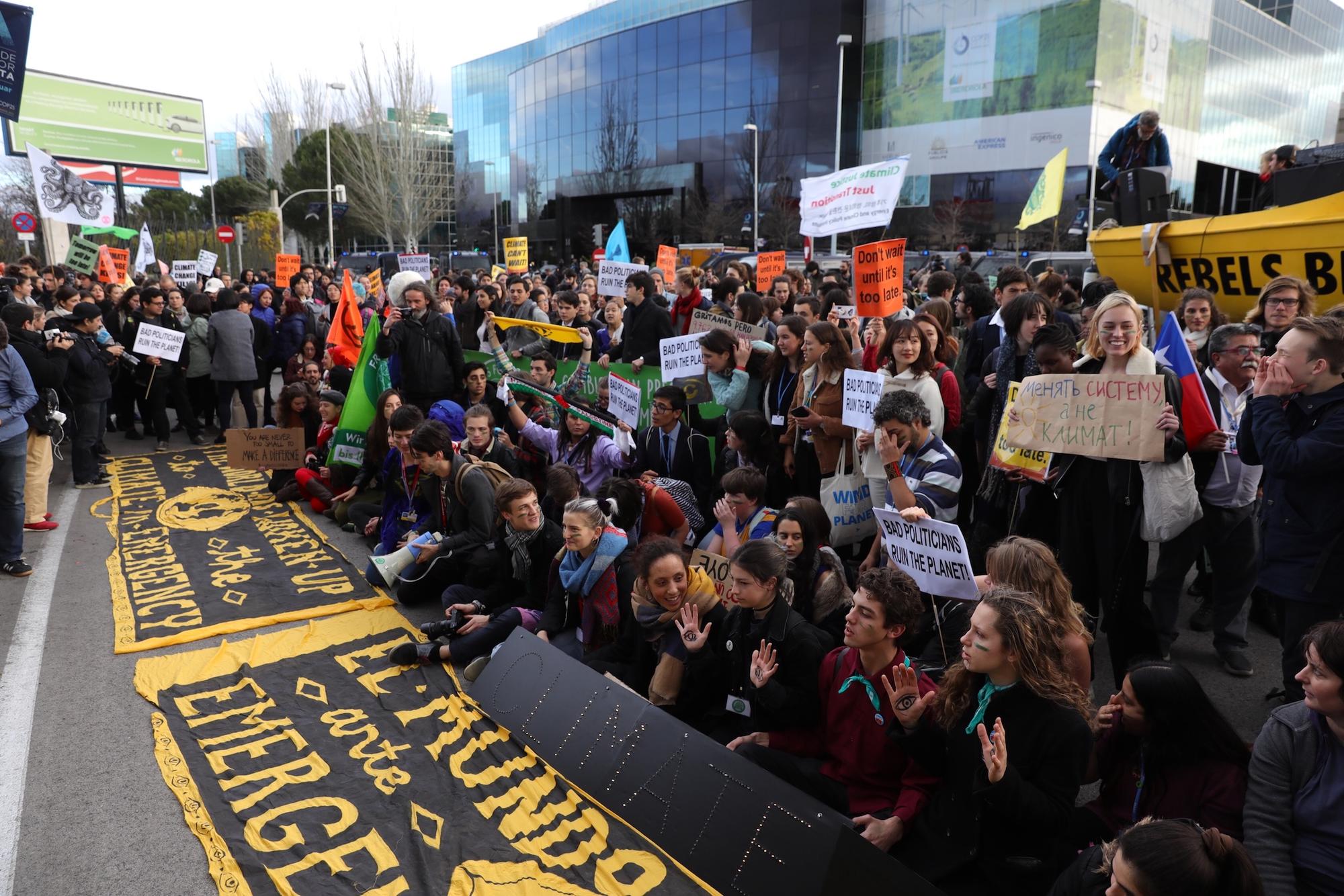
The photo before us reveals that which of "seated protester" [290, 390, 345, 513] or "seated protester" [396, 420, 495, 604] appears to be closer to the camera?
"seated protester" [396, 420, 495, 604]

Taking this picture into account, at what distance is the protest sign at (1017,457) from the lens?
4617 millimetres

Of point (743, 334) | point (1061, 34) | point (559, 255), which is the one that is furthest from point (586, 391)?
point (559, 255)

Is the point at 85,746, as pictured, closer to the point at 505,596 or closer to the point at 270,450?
the point at 505,596

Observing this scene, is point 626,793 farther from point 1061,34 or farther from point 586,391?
point 1061,34

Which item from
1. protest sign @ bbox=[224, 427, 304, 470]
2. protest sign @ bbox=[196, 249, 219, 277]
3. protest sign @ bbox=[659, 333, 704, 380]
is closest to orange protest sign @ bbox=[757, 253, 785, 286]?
protest sign @ bbox=[659, 333, 704, 380]

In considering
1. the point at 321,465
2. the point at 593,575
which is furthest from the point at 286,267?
the point at 593,575

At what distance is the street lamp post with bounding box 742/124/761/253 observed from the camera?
39216mm

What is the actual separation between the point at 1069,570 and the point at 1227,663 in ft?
4.26

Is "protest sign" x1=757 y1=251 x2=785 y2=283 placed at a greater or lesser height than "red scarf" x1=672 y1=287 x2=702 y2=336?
greater

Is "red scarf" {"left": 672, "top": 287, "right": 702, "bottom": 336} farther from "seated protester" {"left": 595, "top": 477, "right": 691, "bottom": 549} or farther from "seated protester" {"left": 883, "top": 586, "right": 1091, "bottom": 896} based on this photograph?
"seated protester" {"left": 883, "top": 586, "right": 1091, "bottom": 896}

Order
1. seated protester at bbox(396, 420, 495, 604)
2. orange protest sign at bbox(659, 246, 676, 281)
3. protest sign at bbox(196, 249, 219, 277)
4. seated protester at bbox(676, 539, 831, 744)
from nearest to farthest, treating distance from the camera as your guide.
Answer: seated protester at bbox(676, 539, 831, 744)
seated protester at bbox(396, 420, 495, 604)
orange protest sign at bbox(659, 246, 676, 281)
protest sign at bbox(196, 249, 219, 277)

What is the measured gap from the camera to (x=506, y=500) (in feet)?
18.4

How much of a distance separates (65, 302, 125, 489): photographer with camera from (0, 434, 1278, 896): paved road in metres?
3.21

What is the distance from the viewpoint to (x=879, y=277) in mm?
6566
